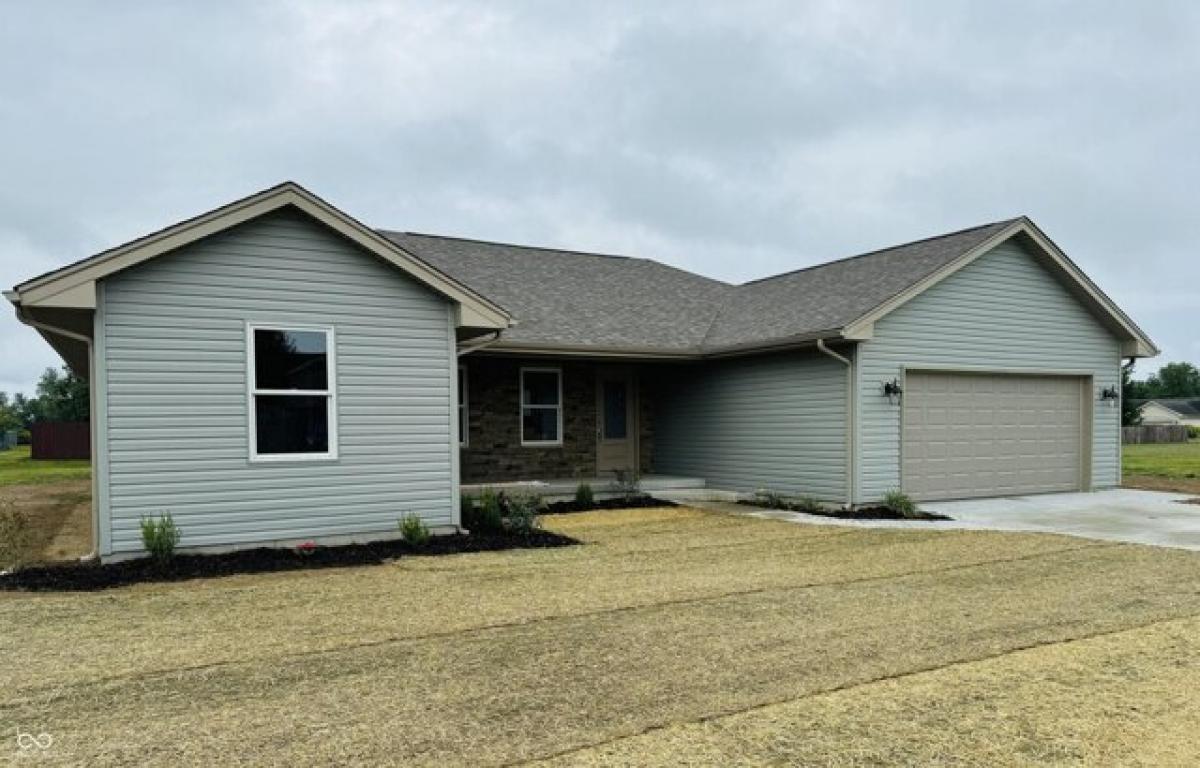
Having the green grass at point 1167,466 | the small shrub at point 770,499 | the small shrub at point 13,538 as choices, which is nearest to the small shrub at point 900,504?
the small shrub at point 770,499

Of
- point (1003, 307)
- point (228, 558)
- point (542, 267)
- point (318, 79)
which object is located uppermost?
point (318, 79)

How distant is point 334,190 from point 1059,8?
2028cm

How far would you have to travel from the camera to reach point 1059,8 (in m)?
15.0

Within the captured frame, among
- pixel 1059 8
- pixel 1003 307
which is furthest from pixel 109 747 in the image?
pixel 1059 8

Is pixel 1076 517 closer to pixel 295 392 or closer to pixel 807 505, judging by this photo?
pixel 807 505

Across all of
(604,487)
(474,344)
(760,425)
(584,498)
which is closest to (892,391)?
(760,425)

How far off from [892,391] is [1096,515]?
339 cm

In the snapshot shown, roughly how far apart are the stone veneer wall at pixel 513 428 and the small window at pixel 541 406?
0.36ft

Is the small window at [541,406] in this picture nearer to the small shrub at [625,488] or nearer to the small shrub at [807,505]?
the small shrub at [625,488]

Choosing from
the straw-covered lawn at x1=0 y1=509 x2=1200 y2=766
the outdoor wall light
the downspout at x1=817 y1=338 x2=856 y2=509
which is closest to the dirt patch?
the straw-covered lawn at x1=0 y1=509 x2=1200 y2=766

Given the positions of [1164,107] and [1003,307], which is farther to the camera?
[1164,107]

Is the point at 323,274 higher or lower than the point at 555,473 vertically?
higher

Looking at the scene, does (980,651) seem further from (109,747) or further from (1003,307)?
(1003,307)

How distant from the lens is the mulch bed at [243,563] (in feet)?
25.3
